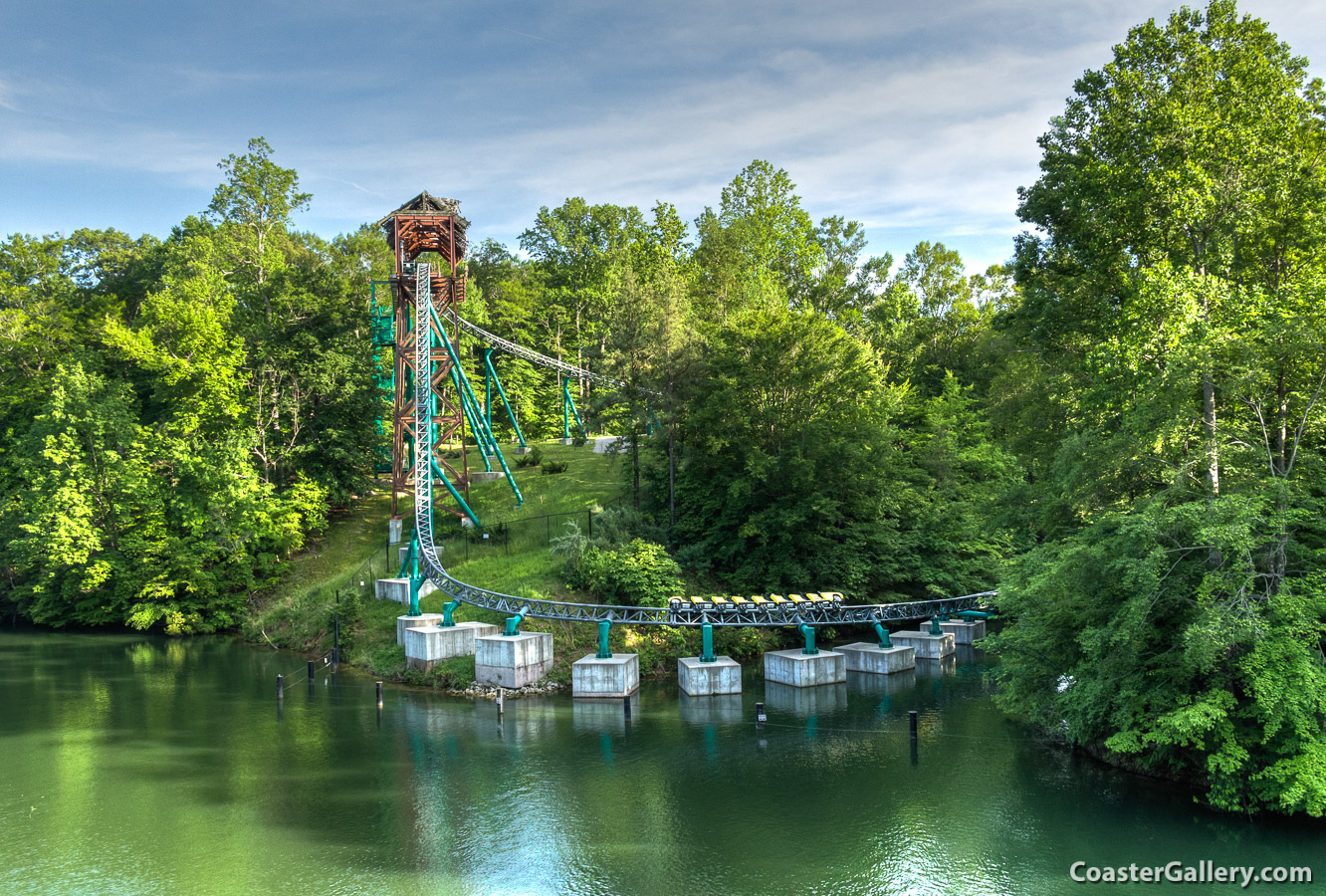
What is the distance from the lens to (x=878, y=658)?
27.8m

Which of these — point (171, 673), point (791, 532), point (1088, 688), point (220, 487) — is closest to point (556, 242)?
point (220, 487)

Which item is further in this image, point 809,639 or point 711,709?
point 809,639

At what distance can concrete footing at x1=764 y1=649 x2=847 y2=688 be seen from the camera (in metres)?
25.8

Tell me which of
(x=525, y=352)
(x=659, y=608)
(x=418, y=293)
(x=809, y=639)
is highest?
(x=418, y=293)

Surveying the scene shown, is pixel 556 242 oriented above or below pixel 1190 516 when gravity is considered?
above

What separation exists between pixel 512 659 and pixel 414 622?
512 centimetres

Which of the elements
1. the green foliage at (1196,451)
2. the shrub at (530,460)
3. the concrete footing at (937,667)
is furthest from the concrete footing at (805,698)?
the shrub at (530,460)

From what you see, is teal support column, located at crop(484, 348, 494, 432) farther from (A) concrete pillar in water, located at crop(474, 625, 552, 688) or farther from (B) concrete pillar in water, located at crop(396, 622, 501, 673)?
(A) concrete pillar in water, located at crop(474, 625, 552, 688)

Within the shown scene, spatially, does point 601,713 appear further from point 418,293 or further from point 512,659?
→ point 418,293

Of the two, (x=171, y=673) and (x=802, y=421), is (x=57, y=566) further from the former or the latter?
(x=802, y=421)

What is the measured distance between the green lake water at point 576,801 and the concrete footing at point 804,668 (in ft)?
2.02

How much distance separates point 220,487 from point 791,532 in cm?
2640

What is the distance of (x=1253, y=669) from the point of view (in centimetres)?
1369

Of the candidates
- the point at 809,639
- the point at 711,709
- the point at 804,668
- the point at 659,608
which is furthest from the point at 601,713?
the point at 809,639
